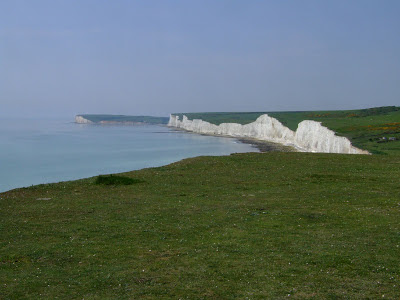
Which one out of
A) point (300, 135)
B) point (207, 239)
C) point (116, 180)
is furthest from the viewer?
point (300, 135)

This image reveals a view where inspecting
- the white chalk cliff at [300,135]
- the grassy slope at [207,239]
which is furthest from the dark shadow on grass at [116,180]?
the white chalk cliff at [300,135]

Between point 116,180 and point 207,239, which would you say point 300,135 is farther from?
point 207,239

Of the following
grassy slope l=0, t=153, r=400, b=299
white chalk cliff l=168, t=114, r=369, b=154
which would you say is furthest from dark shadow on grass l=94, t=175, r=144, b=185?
white chalk cliff l=168, t=114, r=369, b=154

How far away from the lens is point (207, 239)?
44.9 ft

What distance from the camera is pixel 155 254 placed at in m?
12.4

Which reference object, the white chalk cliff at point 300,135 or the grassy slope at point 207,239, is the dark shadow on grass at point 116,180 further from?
the white chalk cliff at point 300,135

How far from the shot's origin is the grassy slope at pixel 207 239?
9.97 m

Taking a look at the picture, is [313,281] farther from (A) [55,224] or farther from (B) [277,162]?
(B) [277,162]

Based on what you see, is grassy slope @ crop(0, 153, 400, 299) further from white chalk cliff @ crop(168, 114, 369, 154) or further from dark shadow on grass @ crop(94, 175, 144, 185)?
white chalk cliff @ crop(168, 114, 369, 154)

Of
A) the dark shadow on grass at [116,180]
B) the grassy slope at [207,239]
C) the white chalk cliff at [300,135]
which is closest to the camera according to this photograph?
the grassy slope at [207,239]

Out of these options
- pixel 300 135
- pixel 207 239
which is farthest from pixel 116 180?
pixel 300 135

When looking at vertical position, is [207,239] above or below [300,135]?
below

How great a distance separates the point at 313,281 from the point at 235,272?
2.01 metres

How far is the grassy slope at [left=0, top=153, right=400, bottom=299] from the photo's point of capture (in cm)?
997
